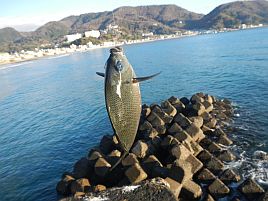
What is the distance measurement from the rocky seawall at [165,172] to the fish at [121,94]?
483 centimetres

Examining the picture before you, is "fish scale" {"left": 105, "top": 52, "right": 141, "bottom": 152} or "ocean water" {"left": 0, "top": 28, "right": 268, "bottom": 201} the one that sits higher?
"fish scale" {"left": 105, "top": 52, "right": 141, "bottom": 152}

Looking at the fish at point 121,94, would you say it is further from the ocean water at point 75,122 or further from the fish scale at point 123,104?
the ocean water at point 75,122

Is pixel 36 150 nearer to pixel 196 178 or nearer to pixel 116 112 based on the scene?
pixel 196 178

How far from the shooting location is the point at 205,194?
1147 centimetres

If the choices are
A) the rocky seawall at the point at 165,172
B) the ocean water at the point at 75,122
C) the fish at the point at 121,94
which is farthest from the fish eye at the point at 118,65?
the ocean water at the point at 75,122

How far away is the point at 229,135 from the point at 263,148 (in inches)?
103

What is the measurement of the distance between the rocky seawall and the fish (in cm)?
483

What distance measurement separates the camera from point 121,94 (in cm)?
491

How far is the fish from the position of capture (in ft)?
15.3

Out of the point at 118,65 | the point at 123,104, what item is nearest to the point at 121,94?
the point at 123,104

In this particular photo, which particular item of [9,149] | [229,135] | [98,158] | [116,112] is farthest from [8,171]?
[116,112]

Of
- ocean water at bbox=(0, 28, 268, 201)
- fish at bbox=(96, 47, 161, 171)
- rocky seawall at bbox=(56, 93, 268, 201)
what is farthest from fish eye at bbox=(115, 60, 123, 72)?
ocean water at bbox=(0, 28, 268, 201)

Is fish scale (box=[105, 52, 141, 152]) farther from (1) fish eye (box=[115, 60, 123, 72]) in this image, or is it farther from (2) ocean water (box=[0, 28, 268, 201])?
(2) ocean water (box=[0, 28, 268, 201])

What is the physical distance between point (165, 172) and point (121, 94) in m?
7.30
